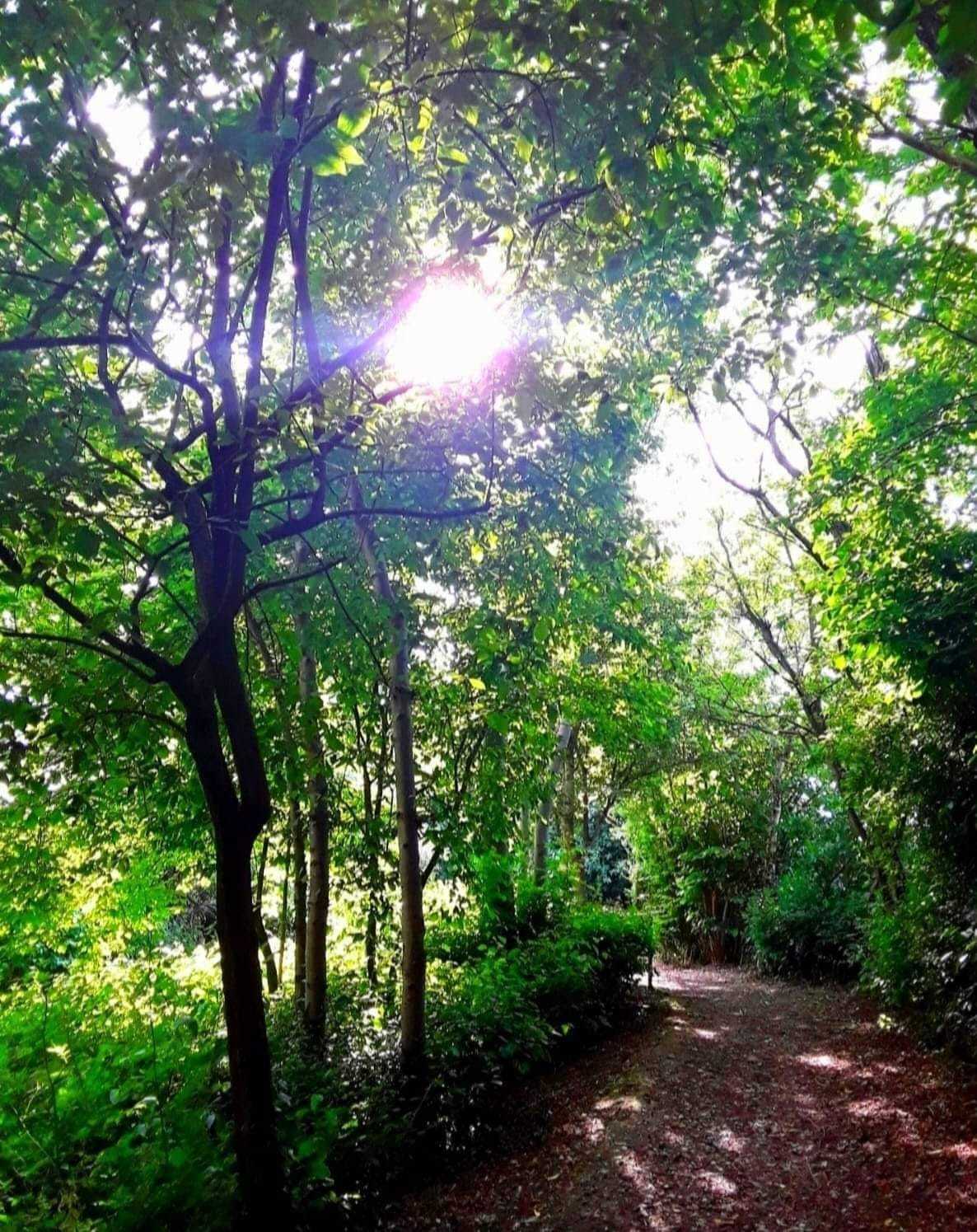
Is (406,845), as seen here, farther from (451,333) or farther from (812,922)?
(812,922)

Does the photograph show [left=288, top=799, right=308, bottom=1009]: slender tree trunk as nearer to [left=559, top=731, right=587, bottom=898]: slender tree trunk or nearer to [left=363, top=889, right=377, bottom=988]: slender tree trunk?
[left=363, top=889, right=377, bottom=988]: slender tree trunk

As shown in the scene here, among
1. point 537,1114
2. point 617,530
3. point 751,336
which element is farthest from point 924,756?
point 751,336

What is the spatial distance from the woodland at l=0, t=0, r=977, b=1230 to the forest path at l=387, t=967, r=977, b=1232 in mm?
486

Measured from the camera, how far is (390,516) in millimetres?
5367

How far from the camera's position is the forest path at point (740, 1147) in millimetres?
4363

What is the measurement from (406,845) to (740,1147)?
317 cm

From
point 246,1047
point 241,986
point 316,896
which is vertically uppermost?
point 316,896

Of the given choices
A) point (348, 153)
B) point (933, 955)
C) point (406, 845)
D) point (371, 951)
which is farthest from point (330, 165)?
point (933, 955)

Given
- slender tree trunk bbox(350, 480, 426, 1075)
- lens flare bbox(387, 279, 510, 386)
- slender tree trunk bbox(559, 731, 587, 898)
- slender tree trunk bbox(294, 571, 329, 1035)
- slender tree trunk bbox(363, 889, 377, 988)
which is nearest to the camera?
lens flare bbox(387, 279, 510, 386)

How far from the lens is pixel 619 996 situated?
33.3 feet

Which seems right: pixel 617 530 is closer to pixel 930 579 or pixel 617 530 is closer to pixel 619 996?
pixel 930 579

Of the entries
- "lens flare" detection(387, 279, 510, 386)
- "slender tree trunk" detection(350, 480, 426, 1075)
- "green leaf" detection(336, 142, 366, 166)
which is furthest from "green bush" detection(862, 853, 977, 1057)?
"green leaf" detection(336, 142, 366, 166)

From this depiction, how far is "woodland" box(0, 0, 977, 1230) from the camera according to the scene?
278cm

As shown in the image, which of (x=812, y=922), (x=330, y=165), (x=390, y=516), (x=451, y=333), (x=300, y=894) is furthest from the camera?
(x=812, y=922)
